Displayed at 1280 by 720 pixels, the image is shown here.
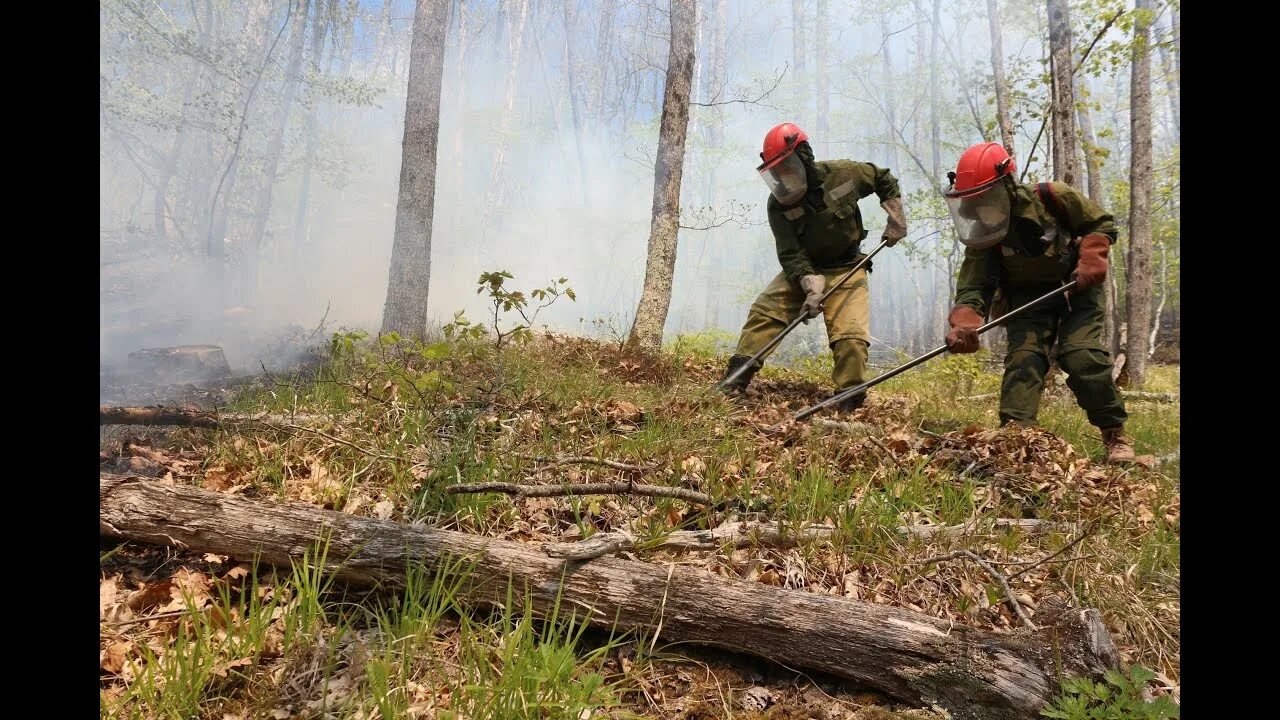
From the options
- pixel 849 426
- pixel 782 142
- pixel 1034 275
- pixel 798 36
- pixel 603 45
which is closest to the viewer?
pixel 849 426

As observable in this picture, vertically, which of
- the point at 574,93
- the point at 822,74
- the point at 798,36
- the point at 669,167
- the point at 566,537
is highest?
the point at 798,36

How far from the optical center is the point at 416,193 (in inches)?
246

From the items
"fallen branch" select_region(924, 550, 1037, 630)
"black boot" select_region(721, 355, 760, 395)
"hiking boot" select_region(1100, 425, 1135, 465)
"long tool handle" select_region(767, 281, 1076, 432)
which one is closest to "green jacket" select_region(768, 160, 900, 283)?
"black boot" select_region(721, 355, 760, 395)

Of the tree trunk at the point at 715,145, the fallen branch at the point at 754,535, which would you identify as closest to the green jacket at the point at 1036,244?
the fallen branch at the point at 754,535

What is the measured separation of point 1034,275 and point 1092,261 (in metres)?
0.37

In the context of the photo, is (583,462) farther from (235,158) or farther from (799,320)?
(235,158)

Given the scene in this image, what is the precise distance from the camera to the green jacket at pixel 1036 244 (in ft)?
12.0

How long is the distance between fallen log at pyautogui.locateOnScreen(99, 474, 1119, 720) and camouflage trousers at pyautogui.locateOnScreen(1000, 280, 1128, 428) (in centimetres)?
273

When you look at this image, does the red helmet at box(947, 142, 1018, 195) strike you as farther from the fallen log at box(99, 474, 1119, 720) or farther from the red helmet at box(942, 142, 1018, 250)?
the fallen log at box(99, 474, 1119, 720)

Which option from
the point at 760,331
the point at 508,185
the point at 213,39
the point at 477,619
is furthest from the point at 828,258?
the point at 508,185

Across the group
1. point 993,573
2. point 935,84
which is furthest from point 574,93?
point 993,573

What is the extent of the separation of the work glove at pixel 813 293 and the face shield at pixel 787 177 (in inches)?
24.9

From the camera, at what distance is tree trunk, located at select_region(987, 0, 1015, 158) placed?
10.5m
